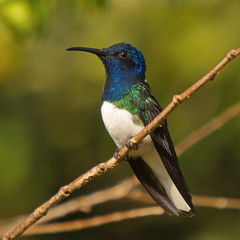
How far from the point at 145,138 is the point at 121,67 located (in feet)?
1.95

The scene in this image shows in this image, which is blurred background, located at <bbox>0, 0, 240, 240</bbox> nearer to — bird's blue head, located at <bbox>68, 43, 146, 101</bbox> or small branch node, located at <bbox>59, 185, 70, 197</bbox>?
bird's blue head, located at <bbox>68, 43, 146, 101</bbox>

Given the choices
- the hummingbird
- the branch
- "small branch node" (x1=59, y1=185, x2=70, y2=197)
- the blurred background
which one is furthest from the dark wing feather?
the blurred background

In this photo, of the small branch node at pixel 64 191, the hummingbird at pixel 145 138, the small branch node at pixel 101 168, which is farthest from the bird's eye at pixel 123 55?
the small branch node at pixel 64 191

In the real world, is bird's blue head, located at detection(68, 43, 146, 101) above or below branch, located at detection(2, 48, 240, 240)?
above

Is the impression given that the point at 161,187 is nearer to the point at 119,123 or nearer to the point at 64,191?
the point at 119,123

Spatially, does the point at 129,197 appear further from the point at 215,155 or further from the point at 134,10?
the point at 134,10

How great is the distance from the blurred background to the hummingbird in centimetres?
152

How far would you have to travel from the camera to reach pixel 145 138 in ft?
11.7

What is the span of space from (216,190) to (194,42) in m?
1.31

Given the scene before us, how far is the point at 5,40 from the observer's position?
5.57 meters

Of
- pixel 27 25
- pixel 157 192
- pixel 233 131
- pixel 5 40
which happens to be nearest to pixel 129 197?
pixel 157 192

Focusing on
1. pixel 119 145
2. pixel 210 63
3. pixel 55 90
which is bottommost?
pixel 119 145

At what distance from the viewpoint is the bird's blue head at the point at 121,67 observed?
3.71 m

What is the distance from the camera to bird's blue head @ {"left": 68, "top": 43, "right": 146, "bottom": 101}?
3.71m
